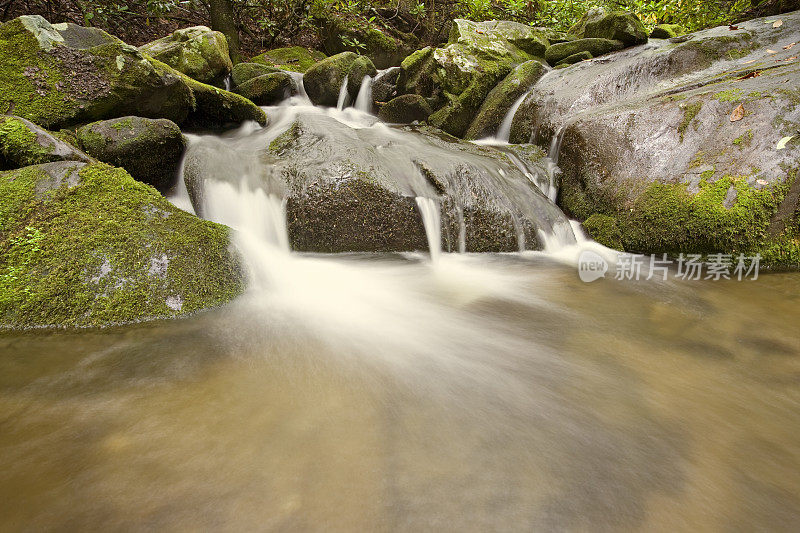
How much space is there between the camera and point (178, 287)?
8.63ft

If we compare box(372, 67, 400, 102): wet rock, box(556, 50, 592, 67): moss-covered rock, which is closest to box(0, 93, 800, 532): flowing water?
box(556, 50, 592, 67): moss-covered rock

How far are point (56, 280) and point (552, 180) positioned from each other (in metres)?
5.25

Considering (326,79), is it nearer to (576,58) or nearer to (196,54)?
(196,54)

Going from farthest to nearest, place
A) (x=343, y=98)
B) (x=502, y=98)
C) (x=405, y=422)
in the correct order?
(x=343, y=98), (x=502, y=98), (x=405, y=422)

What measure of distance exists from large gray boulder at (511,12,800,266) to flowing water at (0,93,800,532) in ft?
3.34

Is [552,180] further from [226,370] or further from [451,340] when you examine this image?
[226,370]

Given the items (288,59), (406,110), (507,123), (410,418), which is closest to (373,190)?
(410,418)

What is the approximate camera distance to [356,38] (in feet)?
37.2

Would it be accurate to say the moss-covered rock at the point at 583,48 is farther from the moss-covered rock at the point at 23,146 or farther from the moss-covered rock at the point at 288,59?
the moss-covered rock at the point at 23,146

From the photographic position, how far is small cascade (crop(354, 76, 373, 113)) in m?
8.72

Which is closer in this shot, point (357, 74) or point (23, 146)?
point (23, 146)

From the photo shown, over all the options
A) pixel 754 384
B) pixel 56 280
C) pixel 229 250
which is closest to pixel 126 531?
pixel 56 280

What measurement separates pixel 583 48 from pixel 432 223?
250 inches

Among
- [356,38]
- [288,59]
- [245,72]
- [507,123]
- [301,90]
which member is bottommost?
[507,123]
